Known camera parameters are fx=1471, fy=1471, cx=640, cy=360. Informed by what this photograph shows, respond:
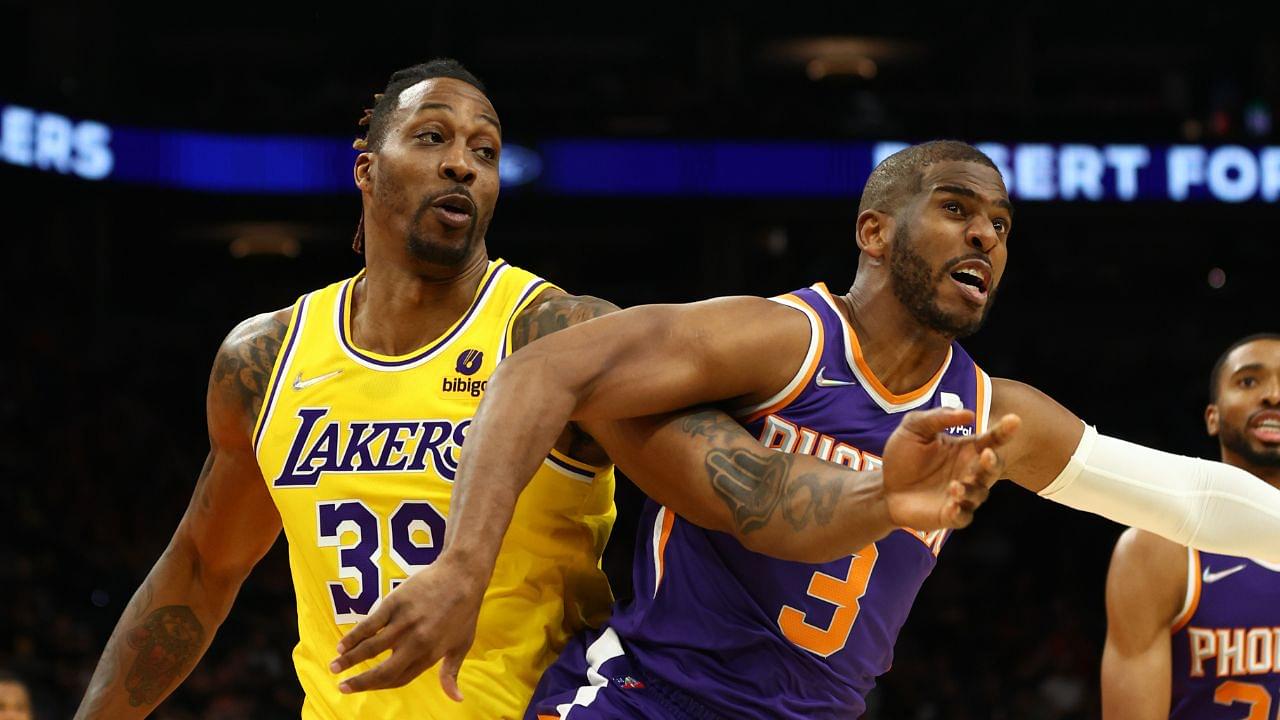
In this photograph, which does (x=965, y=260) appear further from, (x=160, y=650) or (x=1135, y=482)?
(x=160, y=650)

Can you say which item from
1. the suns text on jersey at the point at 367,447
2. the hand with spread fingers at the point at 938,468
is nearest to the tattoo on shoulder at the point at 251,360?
the suns text on jersey at the point at 367,447

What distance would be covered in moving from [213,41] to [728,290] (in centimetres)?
717

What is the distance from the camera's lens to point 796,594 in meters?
3.00

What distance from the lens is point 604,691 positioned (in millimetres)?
3055

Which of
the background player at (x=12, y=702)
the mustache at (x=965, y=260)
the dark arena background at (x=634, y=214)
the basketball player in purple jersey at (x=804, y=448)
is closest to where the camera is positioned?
the basketball player in purple jersey at (x=804, y=448)

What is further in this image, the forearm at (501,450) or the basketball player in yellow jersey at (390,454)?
the basketball player in yellow jersey at (390,454)

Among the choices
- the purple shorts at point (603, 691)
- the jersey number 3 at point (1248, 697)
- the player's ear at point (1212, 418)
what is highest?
the player's ear at point (1212, 418)

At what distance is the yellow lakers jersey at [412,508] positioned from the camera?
3207mm

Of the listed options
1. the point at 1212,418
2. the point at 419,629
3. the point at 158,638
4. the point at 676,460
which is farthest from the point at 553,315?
the point at 1212,418

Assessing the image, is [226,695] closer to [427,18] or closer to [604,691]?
[604,691]

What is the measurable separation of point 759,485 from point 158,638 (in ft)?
5.87

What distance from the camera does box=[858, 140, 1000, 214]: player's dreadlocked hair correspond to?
3.23 meters

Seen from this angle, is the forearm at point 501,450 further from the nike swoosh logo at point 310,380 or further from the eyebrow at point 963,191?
the eyebrow at point 963,191

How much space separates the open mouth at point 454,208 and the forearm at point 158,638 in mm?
1115
